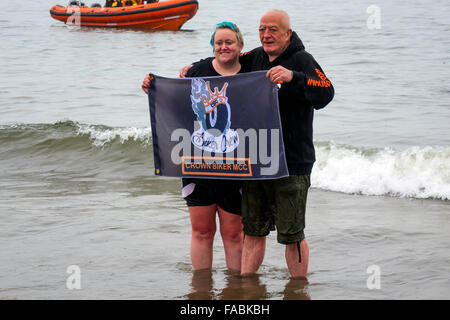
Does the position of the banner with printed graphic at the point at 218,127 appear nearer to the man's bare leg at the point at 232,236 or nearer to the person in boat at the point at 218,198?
the person in boat at the point at 218,198

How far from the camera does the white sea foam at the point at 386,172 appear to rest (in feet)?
25.0

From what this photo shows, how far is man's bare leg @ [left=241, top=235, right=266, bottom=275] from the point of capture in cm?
421

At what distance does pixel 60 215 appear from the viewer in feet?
21.4

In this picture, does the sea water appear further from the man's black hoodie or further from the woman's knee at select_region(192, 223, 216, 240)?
the man's black hoodie

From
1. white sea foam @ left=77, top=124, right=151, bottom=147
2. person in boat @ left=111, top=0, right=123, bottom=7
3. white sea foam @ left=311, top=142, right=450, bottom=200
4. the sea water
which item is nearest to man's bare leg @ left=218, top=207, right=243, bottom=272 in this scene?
the sea water

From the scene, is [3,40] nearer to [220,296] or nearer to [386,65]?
[386,65]

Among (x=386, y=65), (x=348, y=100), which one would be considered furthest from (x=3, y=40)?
(x=348, y=100)

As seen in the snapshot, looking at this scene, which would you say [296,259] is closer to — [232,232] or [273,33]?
[232,232]

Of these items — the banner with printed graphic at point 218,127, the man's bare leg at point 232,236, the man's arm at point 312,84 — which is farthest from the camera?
the man's bare leg at point 232,236

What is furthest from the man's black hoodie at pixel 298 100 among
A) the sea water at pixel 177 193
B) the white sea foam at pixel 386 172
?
the white sea foam at pixel 386 172

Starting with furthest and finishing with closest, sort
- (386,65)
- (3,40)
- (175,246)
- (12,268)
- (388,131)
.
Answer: (3,40), (386,65), (388,131), (175,246), (12,268)

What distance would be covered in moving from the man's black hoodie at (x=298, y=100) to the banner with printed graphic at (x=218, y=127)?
0.08 m

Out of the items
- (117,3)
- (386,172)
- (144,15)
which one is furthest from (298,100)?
(117,3)
